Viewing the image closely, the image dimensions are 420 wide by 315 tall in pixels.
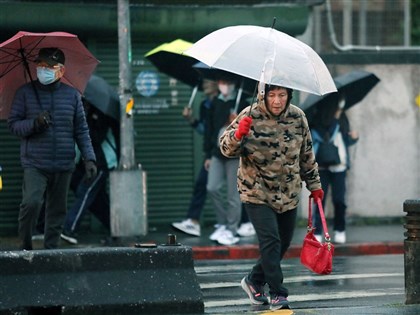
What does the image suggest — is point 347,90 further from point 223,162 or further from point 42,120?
point 42,120

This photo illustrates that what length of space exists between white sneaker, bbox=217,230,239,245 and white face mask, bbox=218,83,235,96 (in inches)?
66.6

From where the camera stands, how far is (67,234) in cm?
1652

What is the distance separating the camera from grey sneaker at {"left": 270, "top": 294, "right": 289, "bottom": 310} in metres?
9.84

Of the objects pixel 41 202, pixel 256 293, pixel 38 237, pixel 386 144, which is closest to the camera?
pixel 256 293

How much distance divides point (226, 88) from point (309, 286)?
4.40m

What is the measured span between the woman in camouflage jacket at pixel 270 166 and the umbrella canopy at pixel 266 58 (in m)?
0.27

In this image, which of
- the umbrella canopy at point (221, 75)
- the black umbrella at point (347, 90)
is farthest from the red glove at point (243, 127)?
the black umbrella at point (347, 90)

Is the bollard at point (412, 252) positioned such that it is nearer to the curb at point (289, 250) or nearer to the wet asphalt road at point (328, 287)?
the wet asphalt road at point (328, 287)

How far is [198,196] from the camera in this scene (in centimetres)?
1748

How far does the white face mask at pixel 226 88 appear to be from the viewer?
16.4 meters

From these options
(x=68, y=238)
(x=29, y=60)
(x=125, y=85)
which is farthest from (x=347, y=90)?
(x=29, y=60)

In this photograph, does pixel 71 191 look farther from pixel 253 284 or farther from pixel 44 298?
pixel 44 298

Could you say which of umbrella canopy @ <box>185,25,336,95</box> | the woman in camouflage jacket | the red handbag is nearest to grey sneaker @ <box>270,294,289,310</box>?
the woman in camouflage jacket

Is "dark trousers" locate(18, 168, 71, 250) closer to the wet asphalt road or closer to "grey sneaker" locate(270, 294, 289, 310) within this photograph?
the wet asphalt road
